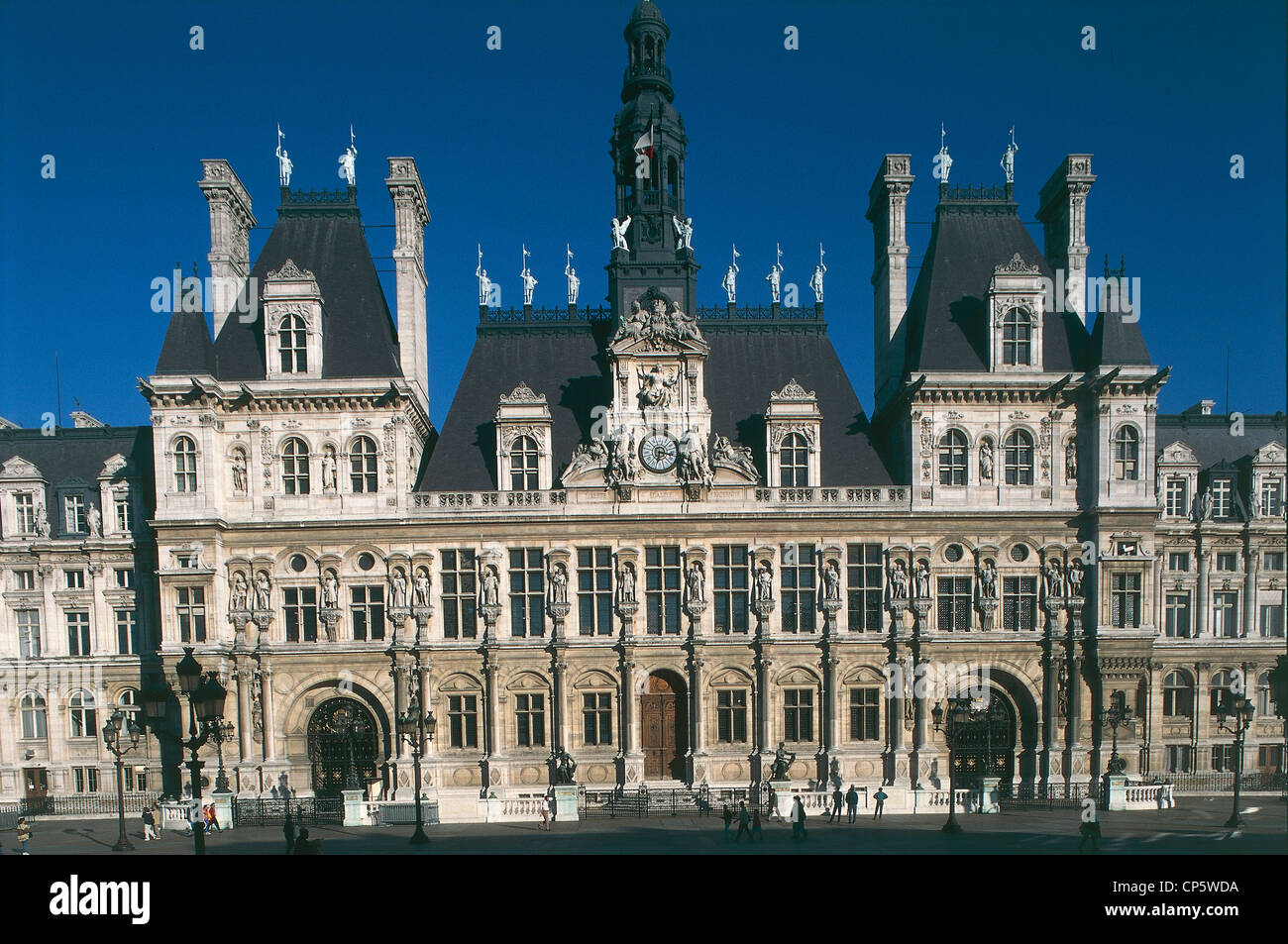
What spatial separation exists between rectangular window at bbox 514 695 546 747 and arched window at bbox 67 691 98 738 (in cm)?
1950

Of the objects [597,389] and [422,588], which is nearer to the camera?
[422,588]

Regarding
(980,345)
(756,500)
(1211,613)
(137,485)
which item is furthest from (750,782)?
(137,485)

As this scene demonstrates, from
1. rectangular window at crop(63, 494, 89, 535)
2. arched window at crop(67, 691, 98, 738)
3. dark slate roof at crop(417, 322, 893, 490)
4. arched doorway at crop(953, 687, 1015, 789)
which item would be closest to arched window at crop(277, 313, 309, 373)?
dark slate roof at crop(417, 322, 893, 490)

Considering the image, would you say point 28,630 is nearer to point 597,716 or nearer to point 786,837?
point 597,716

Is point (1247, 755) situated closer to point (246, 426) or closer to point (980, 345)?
point (980, 345)

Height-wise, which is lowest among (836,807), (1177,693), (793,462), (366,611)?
(836,807)

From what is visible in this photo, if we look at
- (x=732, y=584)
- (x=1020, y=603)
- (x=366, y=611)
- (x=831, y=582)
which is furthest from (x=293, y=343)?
(x=1020, y=603)

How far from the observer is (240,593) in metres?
31.4

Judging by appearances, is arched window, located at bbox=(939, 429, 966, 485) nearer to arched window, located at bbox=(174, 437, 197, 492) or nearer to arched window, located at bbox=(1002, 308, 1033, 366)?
arched window, located at bbox=(1002, 308, 1033, 366)

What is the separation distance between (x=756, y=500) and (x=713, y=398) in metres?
5.34

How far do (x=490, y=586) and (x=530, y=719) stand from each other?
5614 millimetres

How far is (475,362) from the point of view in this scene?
35938 millimetres

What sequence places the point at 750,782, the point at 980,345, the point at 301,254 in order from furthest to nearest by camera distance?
the point at 301,254, the point at 980,345, the point at 750,782

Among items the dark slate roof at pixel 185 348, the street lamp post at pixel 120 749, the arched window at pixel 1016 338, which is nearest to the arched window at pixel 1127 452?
the arched window at pixel 1016 338
